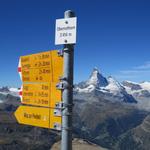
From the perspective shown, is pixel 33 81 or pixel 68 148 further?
pixel 33 81

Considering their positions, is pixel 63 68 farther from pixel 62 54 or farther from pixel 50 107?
pixel 50 107

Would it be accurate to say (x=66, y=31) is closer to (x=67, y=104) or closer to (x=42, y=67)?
(x=42, y=67)

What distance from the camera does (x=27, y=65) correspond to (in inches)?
487

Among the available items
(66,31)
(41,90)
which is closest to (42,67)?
(41,90)

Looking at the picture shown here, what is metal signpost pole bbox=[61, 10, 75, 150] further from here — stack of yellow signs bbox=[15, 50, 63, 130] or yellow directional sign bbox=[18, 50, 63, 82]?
yellow directional sign bbox=[18, 50, 63, 82]

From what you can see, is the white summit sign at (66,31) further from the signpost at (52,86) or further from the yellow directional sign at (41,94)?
the yellow directional sign at (41,94)

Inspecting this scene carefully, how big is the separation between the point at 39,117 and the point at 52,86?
1.18 metres

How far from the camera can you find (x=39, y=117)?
11.6 m

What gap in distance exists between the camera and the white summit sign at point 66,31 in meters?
10.9

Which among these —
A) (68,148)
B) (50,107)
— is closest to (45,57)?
(50,107)

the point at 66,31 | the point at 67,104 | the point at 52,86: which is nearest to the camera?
the point at 67,104

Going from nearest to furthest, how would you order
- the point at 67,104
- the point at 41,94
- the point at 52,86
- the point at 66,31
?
the point at 67,104
the point at 66,31
the point at 52,86
the point at 41,94

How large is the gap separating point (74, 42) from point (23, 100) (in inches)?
118

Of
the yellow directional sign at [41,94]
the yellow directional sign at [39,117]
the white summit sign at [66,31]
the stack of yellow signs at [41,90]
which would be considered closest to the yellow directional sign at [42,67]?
the stack of yellow signs at [41,90]
